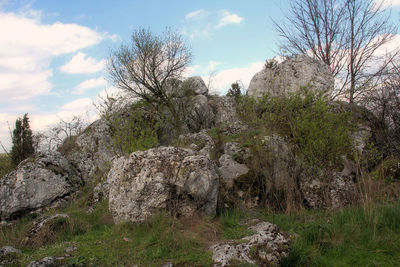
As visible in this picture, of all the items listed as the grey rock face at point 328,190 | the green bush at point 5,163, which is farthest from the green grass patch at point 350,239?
the green bush at point 5,163

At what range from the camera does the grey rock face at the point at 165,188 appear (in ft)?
16.8

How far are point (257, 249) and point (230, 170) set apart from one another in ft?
11.2

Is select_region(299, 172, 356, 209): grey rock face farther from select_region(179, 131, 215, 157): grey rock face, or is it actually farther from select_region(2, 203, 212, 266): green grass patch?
select_region(2, 203, 212, 266): green grass patch

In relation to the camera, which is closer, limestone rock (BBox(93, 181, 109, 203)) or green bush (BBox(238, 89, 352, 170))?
green bush (BBox(238, 89, 352, 170))

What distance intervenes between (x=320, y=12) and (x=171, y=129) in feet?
40.3

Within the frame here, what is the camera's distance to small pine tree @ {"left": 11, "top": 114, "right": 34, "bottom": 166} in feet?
50.9

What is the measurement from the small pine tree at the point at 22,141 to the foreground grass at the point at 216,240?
1188 centimetres

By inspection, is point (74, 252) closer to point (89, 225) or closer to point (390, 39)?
point (89, 225)

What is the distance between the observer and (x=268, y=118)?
6.57 meters

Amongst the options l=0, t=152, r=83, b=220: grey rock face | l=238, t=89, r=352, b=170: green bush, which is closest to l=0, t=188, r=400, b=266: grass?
l=238, t=89, r=352, b=170: green bush

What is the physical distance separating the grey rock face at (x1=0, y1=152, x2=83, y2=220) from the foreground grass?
141 inches

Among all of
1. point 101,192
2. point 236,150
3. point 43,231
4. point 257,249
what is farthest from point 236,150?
point 43,231

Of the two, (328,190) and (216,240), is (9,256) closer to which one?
(216,240)

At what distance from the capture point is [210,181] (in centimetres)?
523
